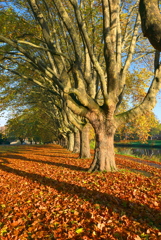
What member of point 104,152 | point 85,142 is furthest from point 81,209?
point 85,142

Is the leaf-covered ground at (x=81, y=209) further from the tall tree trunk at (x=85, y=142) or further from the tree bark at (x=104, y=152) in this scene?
the tall tree trunk at (x=85, y=142)

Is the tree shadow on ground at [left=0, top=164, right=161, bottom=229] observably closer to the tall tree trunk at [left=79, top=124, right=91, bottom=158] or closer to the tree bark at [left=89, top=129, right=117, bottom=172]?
the tree bark at [left=89, top=129, right=117, bottom=172]

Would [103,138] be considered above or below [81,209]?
above

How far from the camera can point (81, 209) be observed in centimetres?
440

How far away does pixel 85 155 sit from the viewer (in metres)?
12.9

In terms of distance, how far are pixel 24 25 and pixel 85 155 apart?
9.37 m

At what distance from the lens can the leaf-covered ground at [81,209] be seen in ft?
11.2

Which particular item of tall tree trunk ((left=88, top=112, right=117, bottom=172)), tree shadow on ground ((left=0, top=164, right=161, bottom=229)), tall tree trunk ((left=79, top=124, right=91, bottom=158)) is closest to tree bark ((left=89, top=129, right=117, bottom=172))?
tall tree trunk ((left=88, top=112, right=117, bottom=172))

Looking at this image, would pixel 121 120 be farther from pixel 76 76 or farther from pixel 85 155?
pixel 85 155

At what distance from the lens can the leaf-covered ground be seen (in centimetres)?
342

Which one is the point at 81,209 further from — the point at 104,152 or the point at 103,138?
the point at 103,138

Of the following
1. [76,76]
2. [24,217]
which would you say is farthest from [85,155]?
[24,217]

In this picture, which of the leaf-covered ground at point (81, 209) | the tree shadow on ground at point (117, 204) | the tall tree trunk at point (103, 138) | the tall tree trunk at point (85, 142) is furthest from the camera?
the tall tree trunk at point (85, 142)

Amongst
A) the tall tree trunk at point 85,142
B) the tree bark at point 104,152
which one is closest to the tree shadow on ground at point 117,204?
the tree bark at point 104,152
